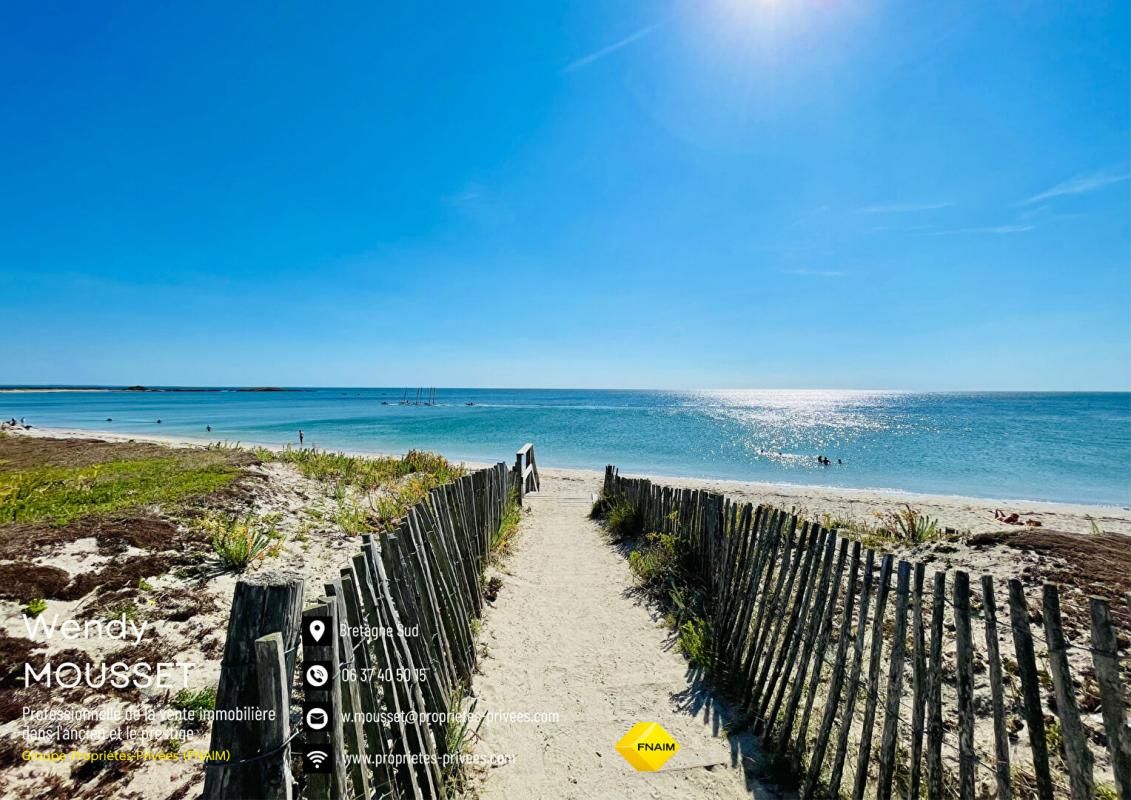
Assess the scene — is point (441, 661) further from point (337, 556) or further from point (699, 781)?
point (337, 556)

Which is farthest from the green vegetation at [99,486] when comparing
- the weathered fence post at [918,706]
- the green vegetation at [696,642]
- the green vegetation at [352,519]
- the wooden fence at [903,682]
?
the weathered fence post at [918,706]

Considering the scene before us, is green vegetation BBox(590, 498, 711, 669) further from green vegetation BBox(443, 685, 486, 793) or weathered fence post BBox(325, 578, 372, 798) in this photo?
weathered fence post BBox(325, 578, 372, 798)

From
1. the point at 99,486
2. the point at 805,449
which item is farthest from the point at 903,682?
the point at 805,449

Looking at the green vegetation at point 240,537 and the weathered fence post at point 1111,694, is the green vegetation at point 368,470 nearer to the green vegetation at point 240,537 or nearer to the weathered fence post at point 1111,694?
the green vegetation at point 240,537

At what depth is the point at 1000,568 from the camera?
19.6 ft

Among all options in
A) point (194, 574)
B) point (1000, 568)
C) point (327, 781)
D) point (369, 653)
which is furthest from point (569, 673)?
point (1000, 568)

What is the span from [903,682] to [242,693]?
448 centimetres

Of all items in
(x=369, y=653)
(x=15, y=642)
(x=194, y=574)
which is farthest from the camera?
(x=194, y=574)

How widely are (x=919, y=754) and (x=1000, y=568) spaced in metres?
5.20

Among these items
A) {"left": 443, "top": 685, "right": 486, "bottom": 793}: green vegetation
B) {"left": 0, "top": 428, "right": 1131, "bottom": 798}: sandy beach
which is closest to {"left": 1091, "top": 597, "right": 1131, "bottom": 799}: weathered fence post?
{"left": 0, "top": 428, "right": 1131, "bottom": 798}: sandy beach

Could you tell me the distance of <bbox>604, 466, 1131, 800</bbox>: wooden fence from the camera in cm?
186

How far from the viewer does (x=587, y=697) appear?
13.2 feet

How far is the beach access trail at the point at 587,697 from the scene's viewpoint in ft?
10.4

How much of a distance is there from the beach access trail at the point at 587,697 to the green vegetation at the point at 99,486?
5265mm
